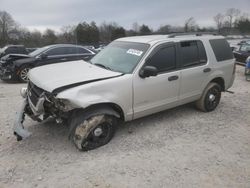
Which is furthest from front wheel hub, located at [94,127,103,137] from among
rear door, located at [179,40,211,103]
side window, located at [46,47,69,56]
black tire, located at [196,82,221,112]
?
side window, located at [46,47,69,56]

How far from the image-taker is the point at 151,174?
333 cm

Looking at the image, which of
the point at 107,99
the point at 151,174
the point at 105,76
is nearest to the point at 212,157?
the point at 151,174

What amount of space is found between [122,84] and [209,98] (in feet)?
8.90

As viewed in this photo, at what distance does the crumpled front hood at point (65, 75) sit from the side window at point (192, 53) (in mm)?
1657

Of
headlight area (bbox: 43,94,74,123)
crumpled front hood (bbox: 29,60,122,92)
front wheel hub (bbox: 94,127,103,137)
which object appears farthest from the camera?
front wheel hub (bbox: 94,127,103,137)

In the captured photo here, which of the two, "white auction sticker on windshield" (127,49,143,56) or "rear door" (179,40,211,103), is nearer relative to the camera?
"white auction sticker on windshield" (127,49,143,56)

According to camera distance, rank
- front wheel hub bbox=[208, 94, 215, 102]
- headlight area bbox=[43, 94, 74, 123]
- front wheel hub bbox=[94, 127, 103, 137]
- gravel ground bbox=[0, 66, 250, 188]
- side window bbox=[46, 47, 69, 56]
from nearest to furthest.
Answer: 1. gravel ground bbox=[0, 66, 250, 188]
2. headlight area bbox=[43, 94, 74, 123]
3. front wheel hub bbox=[94, 127, 103, 137]
4. front wheel hub bbox=[208, 94, 215, 102]
5. side window bbox=[46, 47, 69, 56]

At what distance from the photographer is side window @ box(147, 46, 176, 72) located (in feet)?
14.6

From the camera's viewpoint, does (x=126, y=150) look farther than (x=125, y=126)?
No

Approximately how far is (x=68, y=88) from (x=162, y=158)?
1.79 meters

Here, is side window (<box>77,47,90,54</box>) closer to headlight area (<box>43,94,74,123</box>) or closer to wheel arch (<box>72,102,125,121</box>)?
wheel arch (<box>72,102,125,121</box>)

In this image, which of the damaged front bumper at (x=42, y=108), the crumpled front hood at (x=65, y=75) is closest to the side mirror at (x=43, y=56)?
the crumpled front hood at (x=65, y=75)

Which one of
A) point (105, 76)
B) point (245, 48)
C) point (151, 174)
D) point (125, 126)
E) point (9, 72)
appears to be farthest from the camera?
point (245, 48)

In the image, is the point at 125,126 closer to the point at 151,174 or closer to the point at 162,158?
the point at 162,158
